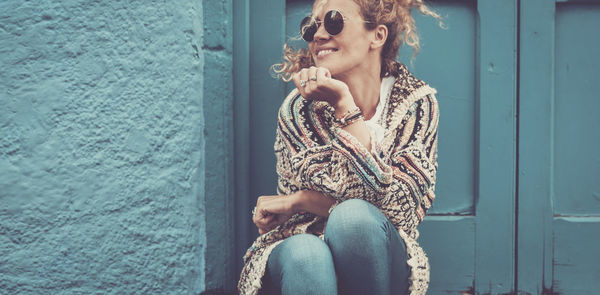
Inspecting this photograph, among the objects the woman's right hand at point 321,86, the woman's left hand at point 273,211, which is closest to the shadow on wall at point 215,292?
the woman's left hand at point 273,211

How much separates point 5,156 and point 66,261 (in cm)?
43

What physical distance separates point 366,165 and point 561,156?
3.99ft

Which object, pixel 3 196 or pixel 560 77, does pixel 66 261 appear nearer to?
pixel 3 196

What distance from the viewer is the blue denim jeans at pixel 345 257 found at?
1.53 metres

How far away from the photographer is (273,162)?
242 cm

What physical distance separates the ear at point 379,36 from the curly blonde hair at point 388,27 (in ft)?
0.06

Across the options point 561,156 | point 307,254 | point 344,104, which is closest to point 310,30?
point 344,104

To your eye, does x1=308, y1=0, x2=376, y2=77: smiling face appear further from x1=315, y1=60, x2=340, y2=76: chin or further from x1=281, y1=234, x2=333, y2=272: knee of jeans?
x1=281, y1=234, x2=333, y2=272: knee of jeans

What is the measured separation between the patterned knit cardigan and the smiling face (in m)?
0.15

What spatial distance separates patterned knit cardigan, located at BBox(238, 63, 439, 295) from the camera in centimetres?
168

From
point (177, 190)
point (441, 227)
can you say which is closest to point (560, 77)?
point (441, 227)

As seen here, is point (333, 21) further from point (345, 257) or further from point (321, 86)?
point (345, 257)

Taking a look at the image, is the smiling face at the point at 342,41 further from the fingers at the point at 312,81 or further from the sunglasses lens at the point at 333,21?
the fingers at the point at 312,81

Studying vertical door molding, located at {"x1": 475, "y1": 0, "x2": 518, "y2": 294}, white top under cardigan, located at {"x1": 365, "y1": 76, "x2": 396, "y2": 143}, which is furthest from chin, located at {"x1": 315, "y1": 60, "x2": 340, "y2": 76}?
vertical door molding, located at {"x1": 475, "y1": 0, "x2": 518, "y2": 294}
